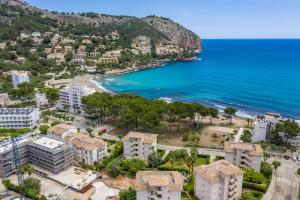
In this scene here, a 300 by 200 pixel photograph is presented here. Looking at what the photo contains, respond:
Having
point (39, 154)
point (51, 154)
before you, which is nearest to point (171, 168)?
point (51, 154)

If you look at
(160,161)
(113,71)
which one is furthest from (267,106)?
(113,71)

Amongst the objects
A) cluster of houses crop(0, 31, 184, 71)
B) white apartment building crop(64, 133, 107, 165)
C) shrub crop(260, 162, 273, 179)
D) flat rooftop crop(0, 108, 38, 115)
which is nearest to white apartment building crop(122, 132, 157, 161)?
white apartment building crop(64, 133, 107, 165)

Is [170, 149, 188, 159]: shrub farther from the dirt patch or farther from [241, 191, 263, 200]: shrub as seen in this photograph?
[241, 191, 263, 200]: shrub

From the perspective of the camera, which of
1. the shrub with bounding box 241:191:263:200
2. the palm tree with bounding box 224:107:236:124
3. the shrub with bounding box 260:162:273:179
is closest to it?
the shrub with bounding box 241:191:263:200

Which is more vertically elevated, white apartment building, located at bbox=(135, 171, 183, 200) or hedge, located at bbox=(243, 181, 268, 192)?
white apartment building, located at bbox=(135, 171, 183, 200)

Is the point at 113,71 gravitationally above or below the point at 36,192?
above

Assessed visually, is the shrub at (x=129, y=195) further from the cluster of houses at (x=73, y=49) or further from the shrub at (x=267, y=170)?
the cluster of houses at (x=73, y=49)

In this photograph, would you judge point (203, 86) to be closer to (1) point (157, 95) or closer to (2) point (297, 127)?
(1) point (157, 95)

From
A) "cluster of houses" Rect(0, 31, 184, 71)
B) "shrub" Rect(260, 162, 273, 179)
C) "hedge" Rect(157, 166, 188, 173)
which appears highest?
"cluster of houses" Rect(0, 31, 184, 71)
